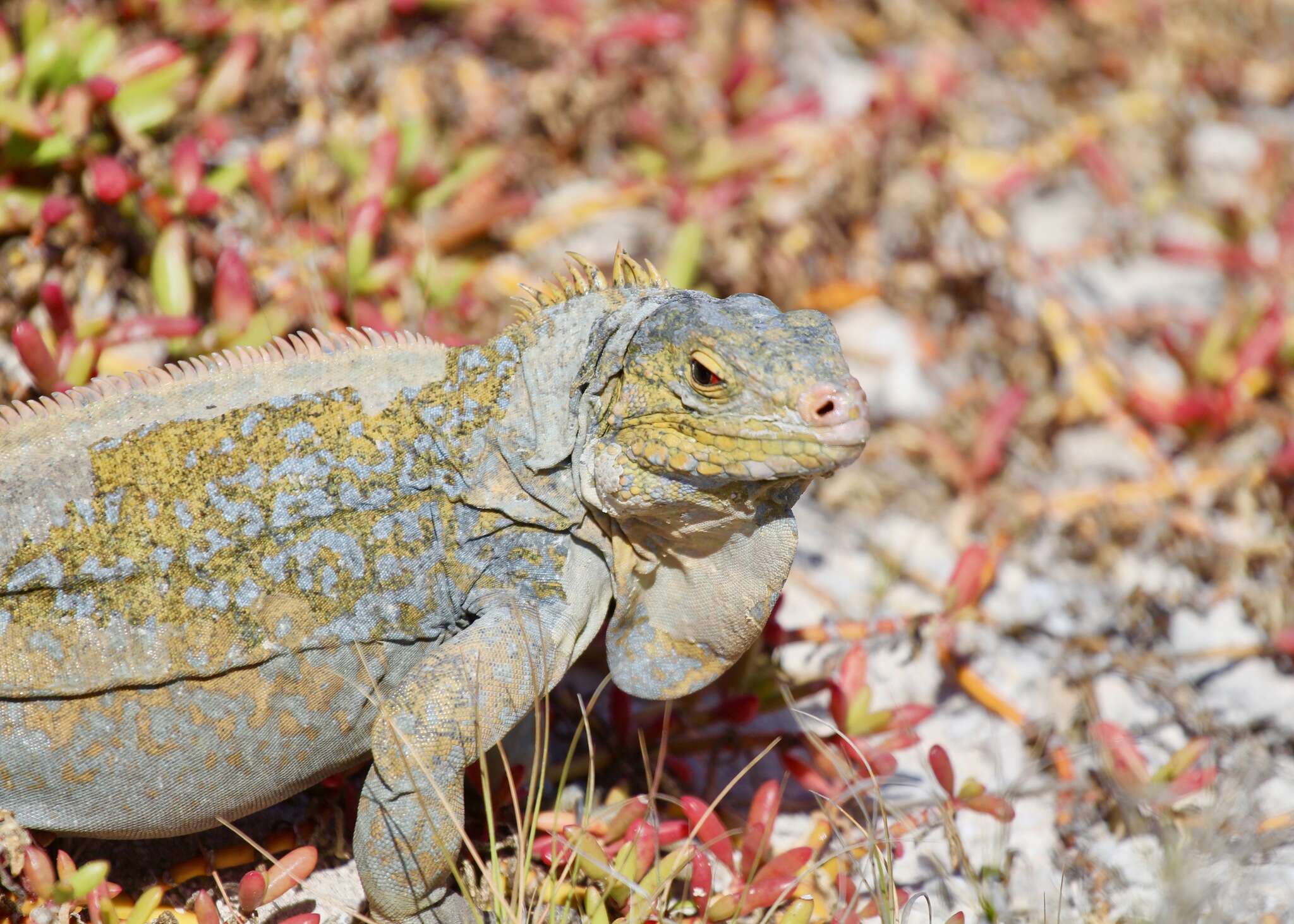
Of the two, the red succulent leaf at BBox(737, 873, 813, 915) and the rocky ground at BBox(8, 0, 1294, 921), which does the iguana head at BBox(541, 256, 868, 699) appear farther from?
the rocky ground at BBox(8, 0, 1294, 921)

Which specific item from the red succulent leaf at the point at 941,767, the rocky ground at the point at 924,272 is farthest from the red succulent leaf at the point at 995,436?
the red succulent leaf at the point at 941,767

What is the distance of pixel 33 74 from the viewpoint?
5184 millimetres

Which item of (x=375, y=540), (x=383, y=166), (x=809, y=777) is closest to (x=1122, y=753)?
(x=809, y=777)

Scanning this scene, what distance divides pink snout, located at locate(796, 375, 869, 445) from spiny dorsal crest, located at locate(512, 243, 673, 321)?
2.41ft

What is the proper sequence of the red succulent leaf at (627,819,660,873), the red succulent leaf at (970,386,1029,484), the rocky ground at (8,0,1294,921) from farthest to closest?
the red succulent leaf at (970,386,1029,484) → the rocky ground at (8,0,1294,921) → the red succulent leaf at (627,819,660,873)

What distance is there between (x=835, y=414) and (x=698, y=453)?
377 mm

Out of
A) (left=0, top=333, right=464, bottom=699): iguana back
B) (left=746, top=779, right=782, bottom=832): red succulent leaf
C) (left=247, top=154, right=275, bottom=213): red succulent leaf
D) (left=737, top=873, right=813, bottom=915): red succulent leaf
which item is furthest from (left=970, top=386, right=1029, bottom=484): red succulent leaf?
(left=247, top=154, right=275, bottom=213): red succulent leaf

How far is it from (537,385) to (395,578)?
667 mm

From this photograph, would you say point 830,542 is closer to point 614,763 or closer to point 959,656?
point 959,656

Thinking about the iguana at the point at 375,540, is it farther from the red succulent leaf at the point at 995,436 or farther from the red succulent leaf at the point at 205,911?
the red succulent leaf at the point at 995,436

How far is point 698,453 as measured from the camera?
10.5 ft

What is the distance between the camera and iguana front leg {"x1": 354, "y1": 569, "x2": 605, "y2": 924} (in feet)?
10.5

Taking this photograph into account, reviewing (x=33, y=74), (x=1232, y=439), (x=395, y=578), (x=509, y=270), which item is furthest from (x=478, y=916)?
(x=1232, y=439)

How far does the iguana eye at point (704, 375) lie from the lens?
3.21m
